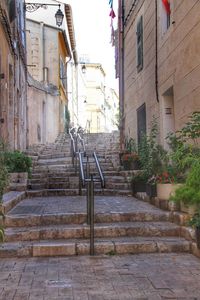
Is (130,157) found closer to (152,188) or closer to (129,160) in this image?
(129,160)

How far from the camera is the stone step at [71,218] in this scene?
6738 mm

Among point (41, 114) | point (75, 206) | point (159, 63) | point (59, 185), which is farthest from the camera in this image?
point (41, 114)

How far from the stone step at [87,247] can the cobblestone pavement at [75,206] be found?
1327mm

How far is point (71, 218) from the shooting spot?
22.6 feet

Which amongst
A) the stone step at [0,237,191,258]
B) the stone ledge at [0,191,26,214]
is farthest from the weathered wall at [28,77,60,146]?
the stone step at [0,237,191,258]

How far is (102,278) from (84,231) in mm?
1711

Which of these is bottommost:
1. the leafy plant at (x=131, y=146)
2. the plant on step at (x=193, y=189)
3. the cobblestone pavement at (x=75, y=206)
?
the cobblestone pavement at (x=75, y=206)

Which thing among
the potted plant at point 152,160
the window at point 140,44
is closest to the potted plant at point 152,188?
the potted plant at point 152,160

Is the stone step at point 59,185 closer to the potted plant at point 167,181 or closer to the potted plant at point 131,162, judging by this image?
the potted plant at point 131,162

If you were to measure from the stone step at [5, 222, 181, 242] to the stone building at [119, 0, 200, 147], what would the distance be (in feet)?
8.09

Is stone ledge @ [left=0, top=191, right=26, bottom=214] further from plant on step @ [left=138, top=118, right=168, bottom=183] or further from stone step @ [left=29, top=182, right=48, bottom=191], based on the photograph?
plant on step @ [left=138, top=118, right=168, bottom=183]

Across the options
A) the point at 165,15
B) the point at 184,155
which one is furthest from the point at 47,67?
the point at 184,155

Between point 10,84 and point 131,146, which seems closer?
point 10,84

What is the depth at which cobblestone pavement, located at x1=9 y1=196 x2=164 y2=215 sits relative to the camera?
24.5 feet
